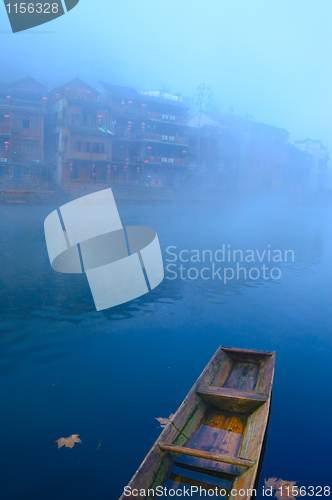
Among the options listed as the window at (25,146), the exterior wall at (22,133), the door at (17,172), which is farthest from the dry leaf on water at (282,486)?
the window at (25,146)

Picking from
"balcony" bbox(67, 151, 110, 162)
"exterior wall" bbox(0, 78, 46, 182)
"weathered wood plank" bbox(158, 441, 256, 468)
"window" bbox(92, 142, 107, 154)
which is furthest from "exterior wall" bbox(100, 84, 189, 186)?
"weathered wood plank" bbox(158, 441, 256, 468)

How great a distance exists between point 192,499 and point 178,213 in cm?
3643

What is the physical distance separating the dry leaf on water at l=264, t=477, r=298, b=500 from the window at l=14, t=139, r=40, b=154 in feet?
139

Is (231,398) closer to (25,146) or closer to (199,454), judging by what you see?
(199,454)

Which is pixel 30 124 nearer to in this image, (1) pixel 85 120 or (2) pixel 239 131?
(1) pixel 85 120

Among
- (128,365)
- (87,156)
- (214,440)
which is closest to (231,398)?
(214,440)

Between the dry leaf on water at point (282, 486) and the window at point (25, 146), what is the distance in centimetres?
4247

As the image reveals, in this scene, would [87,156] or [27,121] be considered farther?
[87,156]

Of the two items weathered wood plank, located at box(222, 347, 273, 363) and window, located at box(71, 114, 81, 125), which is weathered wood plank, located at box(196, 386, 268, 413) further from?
window, located at box(71, 114, 81, 125)

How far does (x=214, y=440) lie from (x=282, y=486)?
0.96 m

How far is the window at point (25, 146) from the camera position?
41000mm

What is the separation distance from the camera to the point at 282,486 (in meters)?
4.61

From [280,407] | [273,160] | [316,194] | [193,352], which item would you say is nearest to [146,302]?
[193,352]

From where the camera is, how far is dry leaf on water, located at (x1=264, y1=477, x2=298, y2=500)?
14.6 feet
